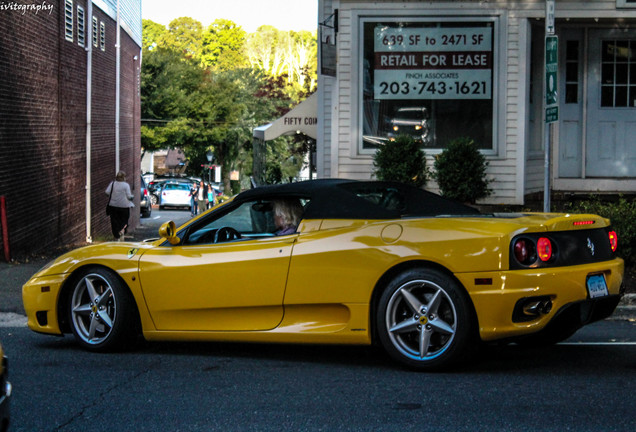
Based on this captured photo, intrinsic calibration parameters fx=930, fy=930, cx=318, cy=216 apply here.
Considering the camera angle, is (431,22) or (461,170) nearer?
(461,170)

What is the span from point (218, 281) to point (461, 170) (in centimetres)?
904

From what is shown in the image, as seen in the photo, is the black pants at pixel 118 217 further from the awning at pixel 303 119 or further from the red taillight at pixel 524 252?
the red taillight at pixel 524 252

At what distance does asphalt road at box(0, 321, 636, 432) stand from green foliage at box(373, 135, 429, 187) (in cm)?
796

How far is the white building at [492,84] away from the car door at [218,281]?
9020 mm

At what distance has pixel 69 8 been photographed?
20.4 meters

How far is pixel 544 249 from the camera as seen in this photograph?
19.5 feet

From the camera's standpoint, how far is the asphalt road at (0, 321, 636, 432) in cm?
498

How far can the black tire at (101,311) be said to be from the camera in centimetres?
695

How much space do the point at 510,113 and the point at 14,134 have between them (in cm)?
833

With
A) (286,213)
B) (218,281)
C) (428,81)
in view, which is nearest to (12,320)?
(218,281)

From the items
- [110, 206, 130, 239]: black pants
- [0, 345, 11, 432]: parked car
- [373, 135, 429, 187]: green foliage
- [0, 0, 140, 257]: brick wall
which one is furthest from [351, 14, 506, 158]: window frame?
[0, 345, 11, 432]: parked car

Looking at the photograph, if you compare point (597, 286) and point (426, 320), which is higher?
point (597, 286)

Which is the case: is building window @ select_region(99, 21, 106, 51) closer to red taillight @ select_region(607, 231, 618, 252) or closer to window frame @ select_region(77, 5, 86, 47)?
window frame @ select_region(77, 5, 86, 47)

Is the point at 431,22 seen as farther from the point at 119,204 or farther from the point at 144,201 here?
the point at 144,201
